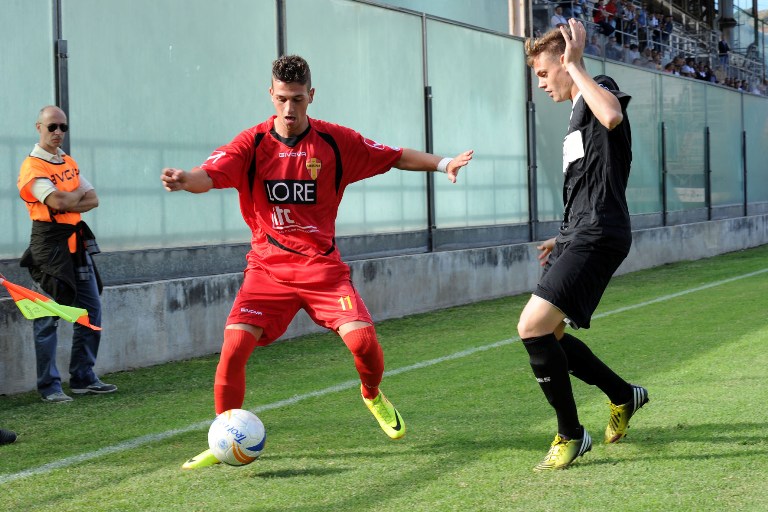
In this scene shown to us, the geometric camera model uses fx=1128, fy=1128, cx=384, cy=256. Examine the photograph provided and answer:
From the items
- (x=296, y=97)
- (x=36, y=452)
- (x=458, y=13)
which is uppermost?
(x=458, y=13)

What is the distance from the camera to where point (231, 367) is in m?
5.70

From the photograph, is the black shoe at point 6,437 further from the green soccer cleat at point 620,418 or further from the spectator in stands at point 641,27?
the spectator in stands at point 641,27

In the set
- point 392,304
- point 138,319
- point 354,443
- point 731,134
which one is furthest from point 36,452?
point 731,134

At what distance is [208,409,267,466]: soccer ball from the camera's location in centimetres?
542

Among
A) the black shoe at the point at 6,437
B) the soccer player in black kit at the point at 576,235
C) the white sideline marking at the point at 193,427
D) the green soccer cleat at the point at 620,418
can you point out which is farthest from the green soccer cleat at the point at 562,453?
the black shoe at the point at 6,437

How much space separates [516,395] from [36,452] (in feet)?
10.2

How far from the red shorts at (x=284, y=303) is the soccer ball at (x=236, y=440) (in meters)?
0.54

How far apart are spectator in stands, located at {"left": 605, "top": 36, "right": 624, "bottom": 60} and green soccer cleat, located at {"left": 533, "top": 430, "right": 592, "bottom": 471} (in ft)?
70.3

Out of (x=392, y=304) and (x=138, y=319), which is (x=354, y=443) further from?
(x=392, y=304)

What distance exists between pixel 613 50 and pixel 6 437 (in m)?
22.0

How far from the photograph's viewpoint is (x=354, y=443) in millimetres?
6211

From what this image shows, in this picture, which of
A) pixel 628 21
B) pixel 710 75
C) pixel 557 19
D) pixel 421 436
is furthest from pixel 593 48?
pixel 421 436

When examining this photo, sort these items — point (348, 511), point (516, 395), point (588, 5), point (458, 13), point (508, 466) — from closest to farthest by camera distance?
point (348, 511), point (508, 466), point (516, 395), point (458, 13), point (588, 5)

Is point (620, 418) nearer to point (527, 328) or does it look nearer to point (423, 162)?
point (527, 328)
